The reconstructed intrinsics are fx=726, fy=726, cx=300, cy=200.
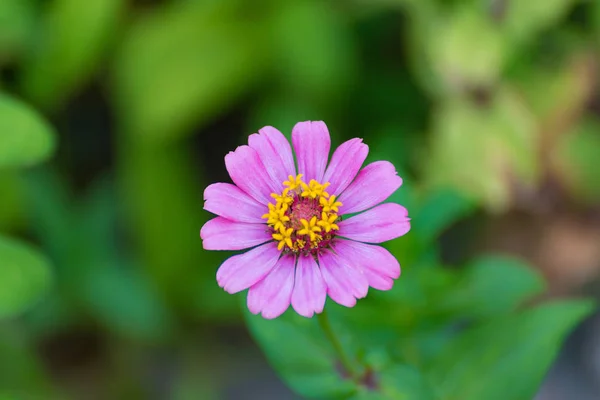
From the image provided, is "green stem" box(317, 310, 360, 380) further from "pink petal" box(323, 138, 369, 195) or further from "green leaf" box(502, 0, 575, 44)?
"green leaf" box(502, 0, 575, 44)

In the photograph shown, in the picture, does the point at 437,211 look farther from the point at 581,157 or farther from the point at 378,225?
the point at 581,157

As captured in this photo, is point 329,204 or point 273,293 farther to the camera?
point 329,204

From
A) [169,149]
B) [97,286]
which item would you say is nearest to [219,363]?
[97,286]

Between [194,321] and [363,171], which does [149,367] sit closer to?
[194,321]

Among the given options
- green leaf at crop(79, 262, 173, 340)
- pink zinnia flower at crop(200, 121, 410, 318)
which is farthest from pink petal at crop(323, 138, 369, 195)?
green leaf at crop(79, 262, 173, 340)

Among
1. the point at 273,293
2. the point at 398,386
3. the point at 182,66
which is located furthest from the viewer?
the point at 182,66

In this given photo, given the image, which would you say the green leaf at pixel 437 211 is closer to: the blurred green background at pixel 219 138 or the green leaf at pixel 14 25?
the blurred green background at pixel 219 138

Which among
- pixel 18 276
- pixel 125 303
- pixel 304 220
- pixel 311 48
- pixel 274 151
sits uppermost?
pixel 311 48

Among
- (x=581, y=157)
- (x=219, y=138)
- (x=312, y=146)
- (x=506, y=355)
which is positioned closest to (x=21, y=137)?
(x=312, y=146)
